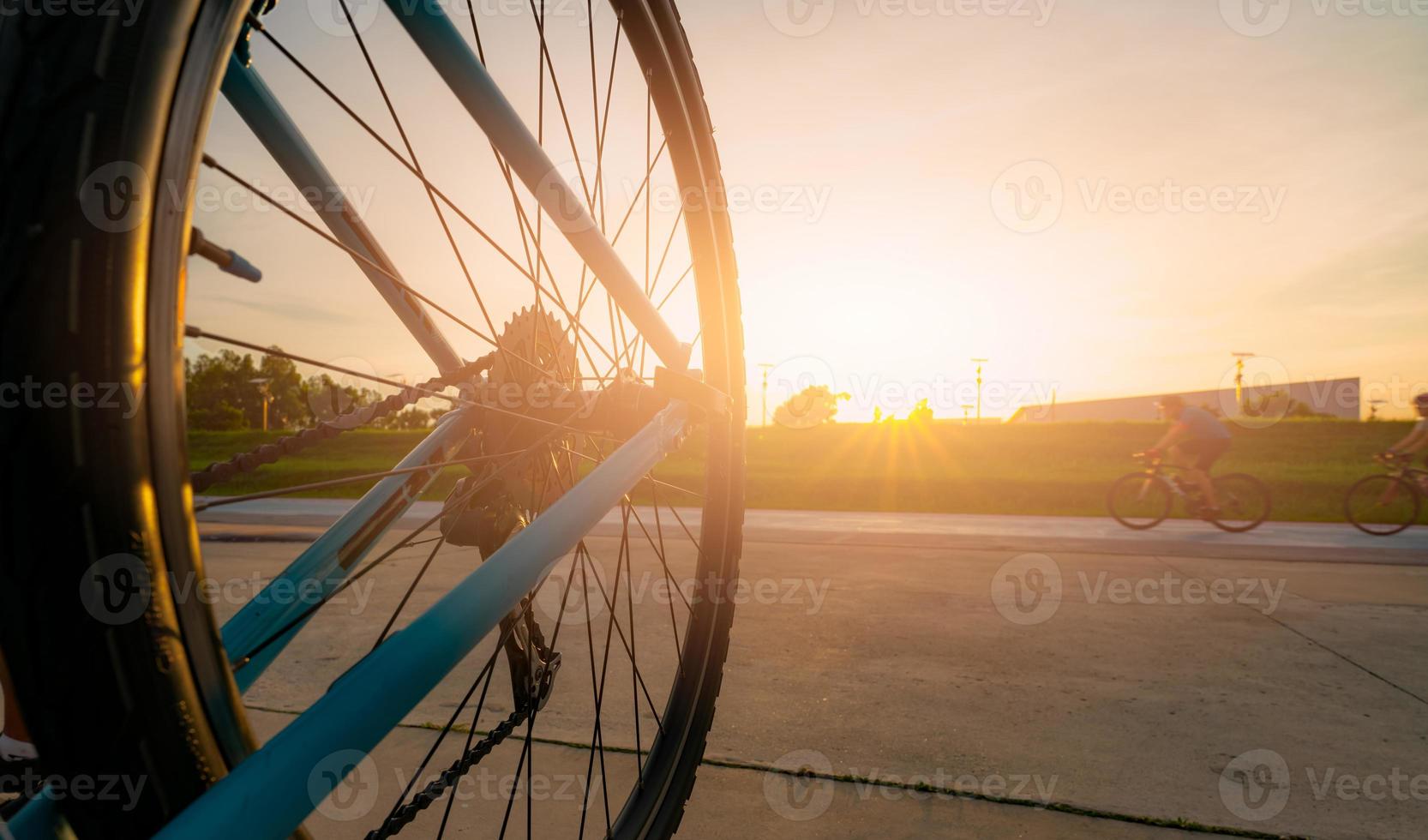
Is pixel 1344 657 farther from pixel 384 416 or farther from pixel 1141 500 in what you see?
pixel 1141 500

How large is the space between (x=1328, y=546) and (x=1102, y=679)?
5.16m

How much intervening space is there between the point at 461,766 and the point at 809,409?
33.3 meters

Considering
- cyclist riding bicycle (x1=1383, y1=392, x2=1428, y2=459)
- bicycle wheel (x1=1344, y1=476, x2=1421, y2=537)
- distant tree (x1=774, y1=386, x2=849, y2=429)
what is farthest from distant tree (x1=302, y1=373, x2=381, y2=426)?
distant tree (x1=774, y1=386, x2=849, y2=429)

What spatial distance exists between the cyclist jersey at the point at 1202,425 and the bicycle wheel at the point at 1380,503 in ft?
4.26

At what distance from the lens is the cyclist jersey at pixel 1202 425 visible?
8.42 m

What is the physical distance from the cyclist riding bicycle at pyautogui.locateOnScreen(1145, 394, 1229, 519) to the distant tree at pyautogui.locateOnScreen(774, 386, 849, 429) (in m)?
17.3

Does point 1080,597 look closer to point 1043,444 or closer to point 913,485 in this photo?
point 913,485

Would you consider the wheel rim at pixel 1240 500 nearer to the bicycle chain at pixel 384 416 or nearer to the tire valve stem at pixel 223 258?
the bicycle chain at pixel 384 416

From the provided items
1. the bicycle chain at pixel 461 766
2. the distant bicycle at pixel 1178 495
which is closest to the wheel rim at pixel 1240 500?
the distant bicycle at pixel 1178 495

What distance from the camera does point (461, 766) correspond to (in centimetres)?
139

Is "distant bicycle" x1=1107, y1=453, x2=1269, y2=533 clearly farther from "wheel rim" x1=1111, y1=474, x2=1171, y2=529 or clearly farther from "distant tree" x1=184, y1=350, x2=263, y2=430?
"distant tree" x1=184, y1=350, x2=263, y2=430

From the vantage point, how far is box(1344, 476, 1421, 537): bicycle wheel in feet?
25.6

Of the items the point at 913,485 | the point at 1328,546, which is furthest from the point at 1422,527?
the point at 913,485

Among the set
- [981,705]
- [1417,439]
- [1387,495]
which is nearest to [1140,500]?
[1387,495]
